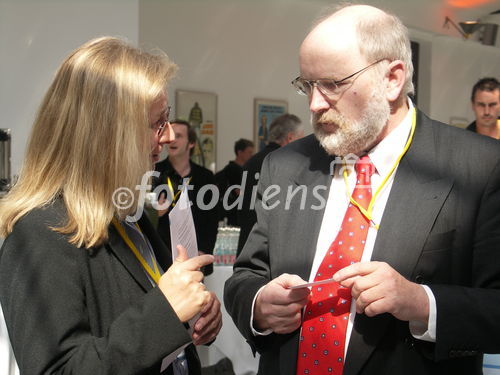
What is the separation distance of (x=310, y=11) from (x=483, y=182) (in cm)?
774

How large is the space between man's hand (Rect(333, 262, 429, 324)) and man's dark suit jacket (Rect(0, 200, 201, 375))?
1.32ft

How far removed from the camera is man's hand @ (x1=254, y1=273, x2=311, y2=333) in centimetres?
142

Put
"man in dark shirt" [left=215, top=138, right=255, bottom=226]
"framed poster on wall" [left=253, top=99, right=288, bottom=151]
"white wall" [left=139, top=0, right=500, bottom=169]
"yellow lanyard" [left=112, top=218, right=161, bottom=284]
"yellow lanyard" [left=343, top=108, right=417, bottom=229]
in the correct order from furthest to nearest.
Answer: "framed poster on wall" [left=253, top=99, right=288, bottom=151] < "white wall" [left=139, top=0, right=500, bottom=169] < "man in dark shirt" [left=215, top=138, right=255, bottom=226] < "yellow lanyard" [left=343, top=108, right=417, bottom=229] < "yellow lanyard" [left=112, top=218, right=161, bottom=284]

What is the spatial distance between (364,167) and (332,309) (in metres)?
0.41

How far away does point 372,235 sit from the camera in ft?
4.98

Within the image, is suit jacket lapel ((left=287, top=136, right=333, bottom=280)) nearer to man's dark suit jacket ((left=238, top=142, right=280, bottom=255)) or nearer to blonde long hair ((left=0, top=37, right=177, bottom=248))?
blonde long hair ((left=0, top=37, right=177, bottom=248))

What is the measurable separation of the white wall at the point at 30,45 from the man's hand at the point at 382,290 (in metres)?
3.42

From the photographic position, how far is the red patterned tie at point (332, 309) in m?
1.46

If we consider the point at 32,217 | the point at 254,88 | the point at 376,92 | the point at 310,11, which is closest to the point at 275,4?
the point at 310,11

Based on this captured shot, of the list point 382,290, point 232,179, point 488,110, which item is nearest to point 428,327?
point 382,290

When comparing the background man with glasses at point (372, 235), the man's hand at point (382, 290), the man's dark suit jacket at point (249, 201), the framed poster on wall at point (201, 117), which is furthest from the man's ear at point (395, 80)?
the framed poster on wall at point (201, 117)

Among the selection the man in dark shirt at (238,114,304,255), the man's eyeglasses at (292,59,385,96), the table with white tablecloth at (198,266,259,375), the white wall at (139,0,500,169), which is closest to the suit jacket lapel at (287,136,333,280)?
the man's eyeglasses at (292,59,385,96)

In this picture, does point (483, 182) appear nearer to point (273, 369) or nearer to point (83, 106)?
point (273, 369)

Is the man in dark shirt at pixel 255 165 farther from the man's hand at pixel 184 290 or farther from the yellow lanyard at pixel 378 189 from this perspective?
the man's hand at pixel 184 290
